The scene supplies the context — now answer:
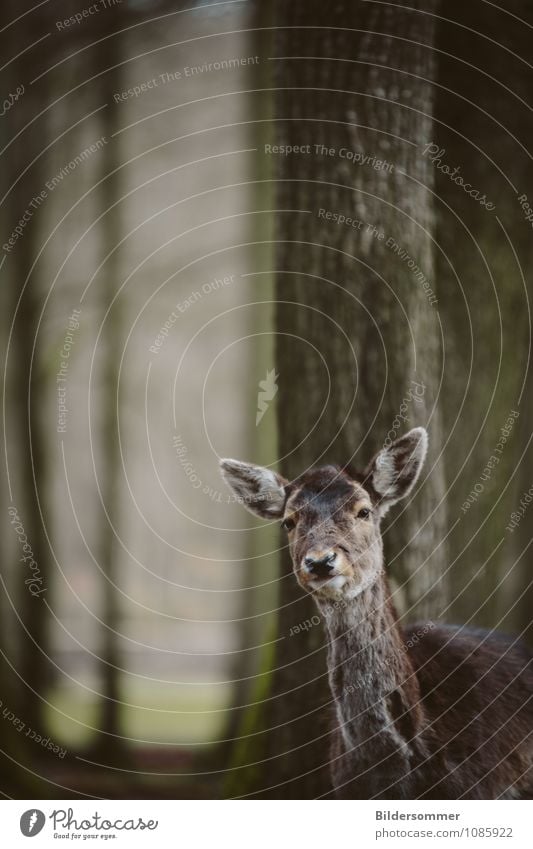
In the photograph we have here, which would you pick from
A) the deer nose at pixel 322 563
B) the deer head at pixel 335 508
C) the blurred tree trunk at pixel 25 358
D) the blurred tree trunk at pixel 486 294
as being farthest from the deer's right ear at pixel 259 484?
the blurred tree trunk at pixel 25 358

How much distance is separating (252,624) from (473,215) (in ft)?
6.35

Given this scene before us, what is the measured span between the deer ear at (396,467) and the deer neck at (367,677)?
33 cm

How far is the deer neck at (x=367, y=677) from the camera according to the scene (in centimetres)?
257

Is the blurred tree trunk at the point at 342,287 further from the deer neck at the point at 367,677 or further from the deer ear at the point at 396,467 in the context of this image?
the deer neck at the point at 367,677

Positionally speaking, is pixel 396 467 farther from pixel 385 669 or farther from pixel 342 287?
pixel 342 287

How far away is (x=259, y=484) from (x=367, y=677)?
74 centimetres

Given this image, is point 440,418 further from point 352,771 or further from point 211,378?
point 352,771

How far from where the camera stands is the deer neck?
Answer: 257 cm

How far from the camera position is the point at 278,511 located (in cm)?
280

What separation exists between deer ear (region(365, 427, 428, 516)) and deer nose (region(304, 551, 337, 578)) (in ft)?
1.06

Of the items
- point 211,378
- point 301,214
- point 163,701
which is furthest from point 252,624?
point 301,214

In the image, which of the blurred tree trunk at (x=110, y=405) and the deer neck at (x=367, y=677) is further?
the blurred tree trunk at (x=110, y=405)

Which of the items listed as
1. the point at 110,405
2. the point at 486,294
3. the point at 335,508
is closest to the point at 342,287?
the point at 486,294

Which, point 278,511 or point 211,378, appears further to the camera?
point 211,378
